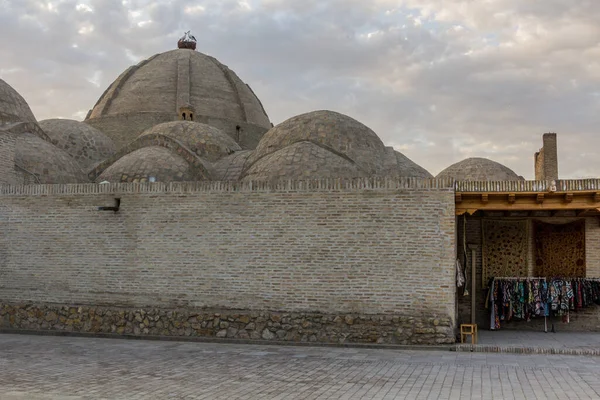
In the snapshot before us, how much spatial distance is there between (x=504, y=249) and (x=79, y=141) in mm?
13382

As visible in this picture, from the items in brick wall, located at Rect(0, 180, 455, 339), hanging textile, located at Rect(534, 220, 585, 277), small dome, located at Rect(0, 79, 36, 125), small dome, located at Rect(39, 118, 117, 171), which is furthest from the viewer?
small dome, located at Rect(39, 118, 117, 171)

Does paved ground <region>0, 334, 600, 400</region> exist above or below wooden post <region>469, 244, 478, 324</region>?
below

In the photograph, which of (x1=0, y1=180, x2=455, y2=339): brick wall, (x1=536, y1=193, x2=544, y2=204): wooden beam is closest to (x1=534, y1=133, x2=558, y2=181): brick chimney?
(x1=536, y1=193, x2=544, y2=204): wooden beam

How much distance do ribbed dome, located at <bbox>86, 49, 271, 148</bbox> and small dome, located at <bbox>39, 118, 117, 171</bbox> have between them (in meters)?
2.81

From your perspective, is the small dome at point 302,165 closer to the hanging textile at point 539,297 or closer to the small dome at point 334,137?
the small dome at point 334,137

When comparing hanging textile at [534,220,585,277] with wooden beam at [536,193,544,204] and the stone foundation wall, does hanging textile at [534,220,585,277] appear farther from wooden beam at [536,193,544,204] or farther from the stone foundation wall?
the stone foundation wall

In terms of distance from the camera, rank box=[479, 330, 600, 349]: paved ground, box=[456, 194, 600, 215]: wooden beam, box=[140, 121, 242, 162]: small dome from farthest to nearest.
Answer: box=[140, 121, 242, 162]: small dome → box=[456, 194, 600, 215]: wooden beam → box=[479, 330, 600, 349]: paved ground

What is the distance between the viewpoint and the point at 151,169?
15.7 metres

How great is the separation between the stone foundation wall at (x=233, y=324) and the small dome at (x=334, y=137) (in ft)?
18.9

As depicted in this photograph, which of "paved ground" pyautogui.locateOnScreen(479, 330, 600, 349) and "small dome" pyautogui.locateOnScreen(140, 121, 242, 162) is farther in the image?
"small dome" pyautogui.locateOnScreen(140, 121, 242, 162)

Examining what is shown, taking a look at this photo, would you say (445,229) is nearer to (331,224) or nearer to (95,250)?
(331,224)

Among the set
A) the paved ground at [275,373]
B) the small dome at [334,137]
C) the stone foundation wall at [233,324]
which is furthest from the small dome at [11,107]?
the paved ground at [275,373]

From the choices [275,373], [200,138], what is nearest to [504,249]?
[275,373]

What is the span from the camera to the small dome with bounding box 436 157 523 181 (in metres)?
16.9
